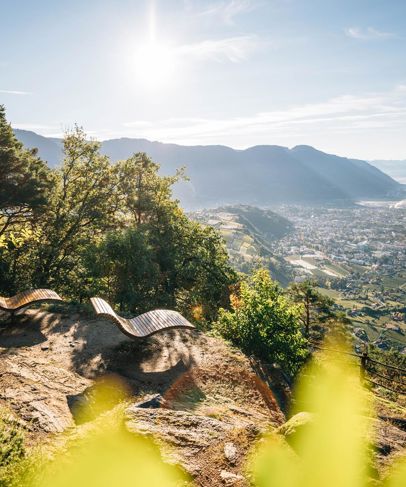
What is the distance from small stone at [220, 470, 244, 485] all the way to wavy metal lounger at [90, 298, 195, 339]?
6453mm

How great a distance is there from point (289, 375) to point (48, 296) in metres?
10.5

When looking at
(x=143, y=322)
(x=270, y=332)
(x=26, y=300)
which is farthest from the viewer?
(x=26, y=300)

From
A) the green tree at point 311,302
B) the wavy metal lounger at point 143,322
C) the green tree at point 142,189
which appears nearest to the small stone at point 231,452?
the wavy metal lounger at point 143,322

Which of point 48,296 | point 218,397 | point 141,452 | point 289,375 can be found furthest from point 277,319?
point 48,296

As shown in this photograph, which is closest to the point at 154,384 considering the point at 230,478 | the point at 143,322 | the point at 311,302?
the point at 143,322

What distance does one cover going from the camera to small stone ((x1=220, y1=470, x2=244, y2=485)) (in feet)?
19.1

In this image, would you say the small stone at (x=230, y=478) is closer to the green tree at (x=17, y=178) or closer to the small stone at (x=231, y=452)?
the small stone at (x=231, y=452)

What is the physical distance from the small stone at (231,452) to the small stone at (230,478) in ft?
1.06

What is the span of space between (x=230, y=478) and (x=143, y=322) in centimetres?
768

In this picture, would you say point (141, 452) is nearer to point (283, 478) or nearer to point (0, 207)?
point (283, 478)

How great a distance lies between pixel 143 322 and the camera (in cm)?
1302

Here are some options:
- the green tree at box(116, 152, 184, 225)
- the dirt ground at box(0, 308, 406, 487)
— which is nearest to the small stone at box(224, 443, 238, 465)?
the dirt ground at box(0, 308, 406, 487)

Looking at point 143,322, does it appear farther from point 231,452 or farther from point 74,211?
point 74,211

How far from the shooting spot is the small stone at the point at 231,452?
6.40 metres
